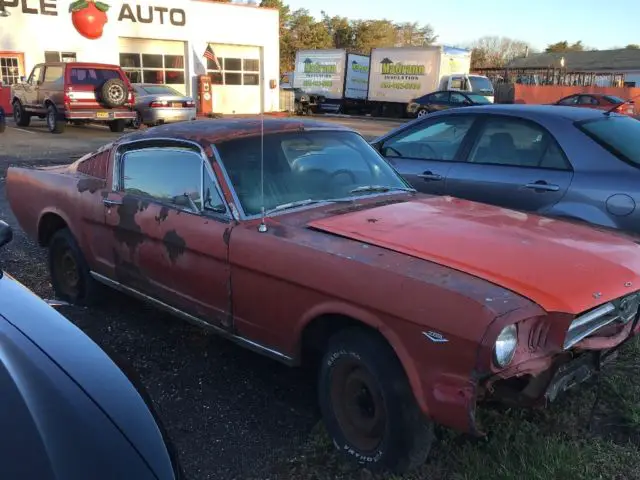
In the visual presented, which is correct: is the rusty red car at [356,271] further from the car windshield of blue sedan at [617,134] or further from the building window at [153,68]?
the building window at [153,68]

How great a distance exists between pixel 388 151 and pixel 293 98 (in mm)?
24279

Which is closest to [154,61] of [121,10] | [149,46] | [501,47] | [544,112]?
[149,46]

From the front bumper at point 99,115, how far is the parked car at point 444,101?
10834 mm

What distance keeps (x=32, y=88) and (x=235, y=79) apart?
36.1 feet

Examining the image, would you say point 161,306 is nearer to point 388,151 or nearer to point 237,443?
point 237,443

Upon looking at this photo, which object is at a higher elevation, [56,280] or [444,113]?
[444,113]

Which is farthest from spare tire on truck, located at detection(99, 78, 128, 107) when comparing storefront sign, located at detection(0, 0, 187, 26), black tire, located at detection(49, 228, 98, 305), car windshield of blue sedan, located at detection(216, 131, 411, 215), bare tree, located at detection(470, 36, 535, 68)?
bare tree, located at detection(470, 36, 535, 68)

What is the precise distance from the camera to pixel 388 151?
5895 millimetres

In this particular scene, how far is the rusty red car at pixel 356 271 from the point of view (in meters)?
2.36

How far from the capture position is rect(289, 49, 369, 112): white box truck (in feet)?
101

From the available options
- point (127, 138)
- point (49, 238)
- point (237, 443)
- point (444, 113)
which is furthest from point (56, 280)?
point (444, 113)

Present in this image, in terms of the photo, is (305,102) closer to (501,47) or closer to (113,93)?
(113,93)

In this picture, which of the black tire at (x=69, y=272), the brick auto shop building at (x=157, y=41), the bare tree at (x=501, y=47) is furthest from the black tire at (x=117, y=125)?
the bare tree at (x=501, y=47)

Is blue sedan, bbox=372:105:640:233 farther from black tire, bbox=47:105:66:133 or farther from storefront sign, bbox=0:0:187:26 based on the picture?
storefront sign, bbox=0:0:187:26
